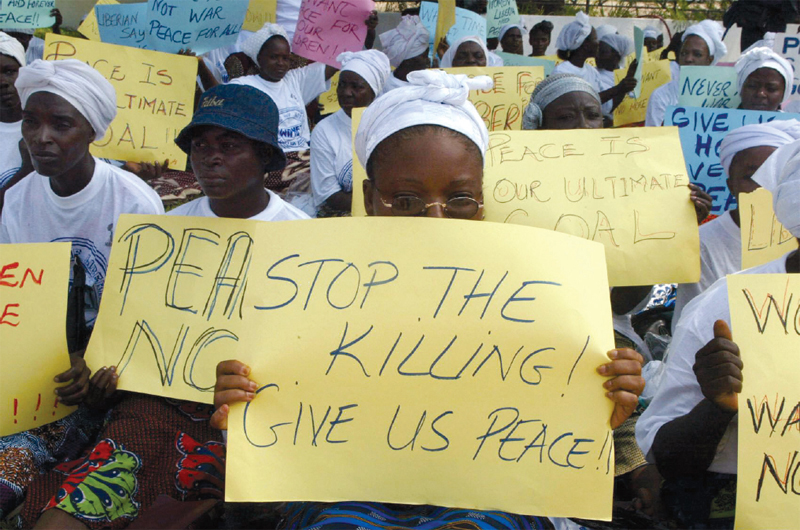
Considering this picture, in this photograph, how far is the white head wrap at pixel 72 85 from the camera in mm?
2926

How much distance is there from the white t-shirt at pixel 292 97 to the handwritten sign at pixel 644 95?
3.05 metres

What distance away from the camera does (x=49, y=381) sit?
2244 millimetres

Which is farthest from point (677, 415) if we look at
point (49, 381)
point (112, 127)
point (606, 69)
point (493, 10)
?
point (606, 69)

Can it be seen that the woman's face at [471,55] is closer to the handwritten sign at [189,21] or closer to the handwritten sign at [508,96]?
the handwritten sign at [508,96]

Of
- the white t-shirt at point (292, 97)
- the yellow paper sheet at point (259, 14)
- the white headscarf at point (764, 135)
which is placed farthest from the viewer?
the yellow paper sheet at point (259, 14)

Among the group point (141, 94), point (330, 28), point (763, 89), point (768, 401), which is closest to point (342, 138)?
point (330, 28)

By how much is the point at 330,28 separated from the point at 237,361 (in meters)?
4.91

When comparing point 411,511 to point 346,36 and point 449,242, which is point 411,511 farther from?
point 346,36

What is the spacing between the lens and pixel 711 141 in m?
3.91

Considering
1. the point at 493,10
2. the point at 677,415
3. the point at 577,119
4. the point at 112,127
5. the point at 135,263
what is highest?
the point at 493,10

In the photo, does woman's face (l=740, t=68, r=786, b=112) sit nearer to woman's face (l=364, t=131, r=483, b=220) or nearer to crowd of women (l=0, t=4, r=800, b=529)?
crowd of women (l=0, t=4, r=800, b=529)

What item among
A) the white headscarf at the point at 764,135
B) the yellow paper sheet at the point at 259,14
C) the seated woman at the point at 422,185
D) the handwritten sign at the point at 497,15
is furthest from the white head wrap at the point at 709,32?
the seated woman at the point at 422,185

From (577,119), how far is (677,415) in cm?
208

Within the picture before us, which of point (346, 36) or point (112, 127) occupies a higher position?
point (346, 36)
